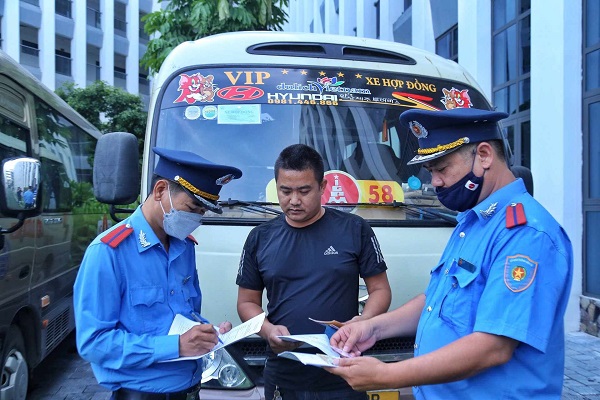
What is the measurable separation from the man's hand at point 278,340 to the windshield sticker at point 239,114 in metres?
1.53

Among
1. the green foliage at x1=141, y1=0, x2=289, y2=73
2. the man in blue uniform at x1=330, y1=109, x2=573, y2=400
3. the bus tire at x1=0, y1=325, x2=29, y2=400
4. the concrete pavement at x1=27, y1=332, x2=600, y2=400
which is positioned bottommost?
the concrete pavement at x1=27, y1=332, x2=600, y2=400

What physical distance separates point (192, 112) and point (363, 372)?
230 cm

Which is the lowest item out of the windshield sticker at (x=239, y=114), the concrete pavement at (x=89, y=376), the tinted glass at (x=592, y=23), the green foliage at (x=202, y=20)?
the concrete pavement at (x=89, y=376)

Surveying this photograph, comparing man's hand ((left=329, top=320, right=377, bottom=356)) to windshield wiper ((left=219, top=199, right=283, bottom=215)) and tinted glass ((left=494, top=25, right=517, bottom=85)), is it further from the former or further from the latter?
tinted glass ((left=494, top=25, right=517, bottom=85))

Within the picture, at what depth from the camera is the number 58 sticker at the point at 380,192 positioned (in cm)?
343

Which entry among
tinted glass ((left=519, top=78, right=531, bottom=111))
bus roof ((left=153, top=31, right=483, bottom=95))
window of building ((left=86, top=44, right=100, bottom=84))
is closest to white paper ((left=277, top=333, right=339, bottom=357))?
bus roof ((left=153, top=31, right=483, bottom=95))

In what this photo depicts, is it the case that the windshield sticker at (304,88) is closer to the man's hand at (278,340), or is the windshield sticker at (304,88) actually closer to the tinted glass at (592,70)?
the man's hand at (278,340)

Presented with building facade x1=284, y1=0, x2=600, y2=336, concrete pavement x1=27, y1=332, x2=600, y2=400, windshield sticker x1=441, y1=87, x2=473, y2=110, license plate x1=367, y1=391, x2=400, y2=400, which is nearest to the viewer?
license plate x1=367, y1=391, x2=400, y2=400

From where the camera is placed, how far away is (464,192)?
1.84 m

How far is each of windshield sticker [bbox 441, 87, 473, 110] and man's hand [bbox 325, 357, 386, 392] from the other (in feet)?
8.38

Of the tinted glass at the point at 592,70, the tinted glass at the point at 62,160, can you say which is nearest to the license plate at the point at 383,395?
the tinted glass at the point at 62,160

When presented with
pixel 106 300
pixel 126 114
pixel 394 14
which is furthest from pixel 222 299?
pixel 126 114

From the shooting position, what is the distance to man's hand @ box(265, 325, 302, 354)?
2349 millimetres

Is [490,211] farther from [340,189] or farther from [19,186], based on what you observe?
[19,186]
